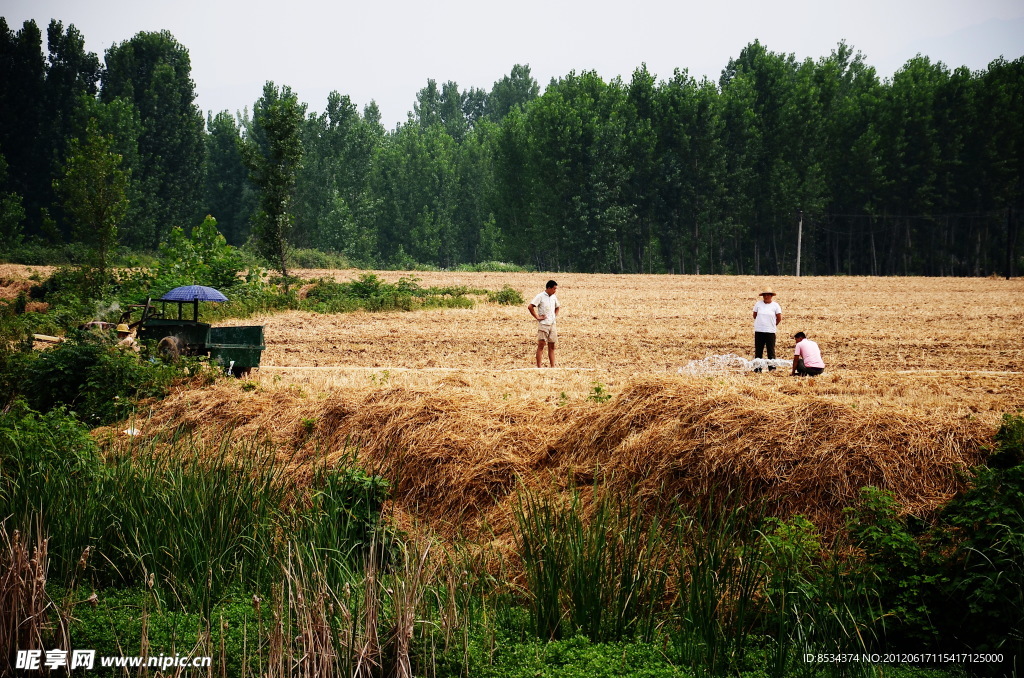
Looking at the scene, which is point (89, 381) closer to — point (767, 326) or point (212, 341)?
point (212, 341)

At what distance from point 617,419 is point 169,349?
25.2 feet

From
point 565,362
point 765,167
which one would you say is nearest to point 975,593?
point 565,362

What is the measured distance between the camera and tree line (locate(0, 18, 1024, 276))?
209 ft

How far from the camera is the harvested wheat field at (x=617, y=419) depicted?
349 inches

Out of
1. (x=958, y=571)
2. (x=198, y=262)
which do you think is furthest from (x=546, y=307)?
(x=198, y=262)

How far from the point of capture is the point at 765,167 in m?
68.7

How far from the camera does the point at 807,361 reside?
1295 centimetres

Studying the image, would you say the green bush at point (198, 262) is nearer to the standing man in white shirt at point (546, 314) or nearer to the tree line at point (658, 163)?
the standing man in white shirt at point (546, 314)

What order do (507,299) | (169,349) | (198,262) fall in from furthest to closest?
(507,299), (198,262), (169,349)

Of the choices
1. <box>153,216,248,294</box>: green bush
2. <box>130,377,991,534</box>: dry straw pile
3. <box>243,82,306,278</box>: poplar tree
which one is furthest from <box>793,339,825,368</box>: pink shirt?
<box>243,82,306,278</box>: poplar tree

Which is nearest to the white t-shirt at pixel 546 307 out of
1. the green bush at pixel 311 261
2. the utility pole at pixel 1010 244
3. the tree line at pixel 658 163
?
the green bush at pixel 311 261

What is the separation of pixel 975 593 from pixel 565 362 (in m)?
10.8

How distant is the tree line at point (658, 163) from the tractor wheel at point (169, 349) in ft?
154

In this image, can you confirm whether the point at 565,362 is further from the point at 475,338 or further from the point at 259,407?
the point at 259,407
